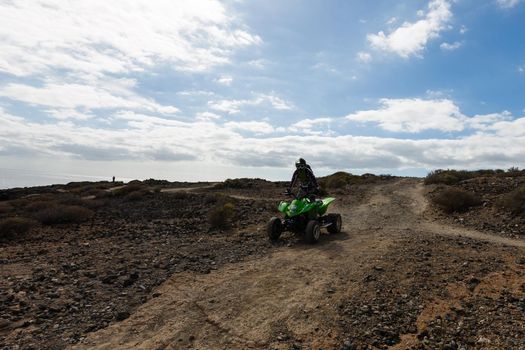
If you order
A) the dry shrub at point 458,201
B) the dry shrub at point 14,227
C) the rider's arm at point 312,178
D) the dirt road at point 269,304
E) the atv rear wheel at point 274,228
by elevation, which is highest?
the rider's arm at point 312,178

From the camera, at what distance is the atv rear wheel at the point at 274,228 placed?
1312 centimetres

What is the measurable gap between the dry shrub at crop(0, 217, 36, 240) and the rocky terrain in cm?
143

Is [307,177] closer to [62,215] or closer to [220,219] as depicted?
[220,219]

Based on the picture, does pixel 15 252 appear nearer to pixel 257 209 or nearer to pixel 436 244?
pixel 257 209

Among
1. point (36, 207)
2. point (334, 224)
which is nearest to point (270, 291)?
point (334, 224)

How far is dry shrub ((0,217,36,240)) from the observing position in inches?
659

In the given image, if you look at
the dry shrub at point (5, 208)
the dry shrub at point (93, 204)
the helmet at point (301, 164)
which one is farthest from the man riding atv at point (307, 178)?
the dry shrub at point (5, 208)

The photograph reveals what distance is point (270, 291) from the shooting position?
813cm

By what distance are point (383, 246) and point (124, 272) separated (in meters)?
6.87

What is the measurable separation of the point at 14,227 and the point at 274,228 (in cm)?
1168

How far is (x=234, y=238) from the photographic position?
14805 mm

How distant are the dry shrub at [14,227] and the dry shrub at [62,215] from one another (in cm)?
133

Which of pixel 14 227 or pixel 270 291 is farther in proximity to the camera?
pixel 14 227

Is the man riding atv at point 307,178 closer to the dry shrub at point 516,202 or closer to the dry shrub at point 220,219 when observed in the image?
the dry shrub at point 220,219
